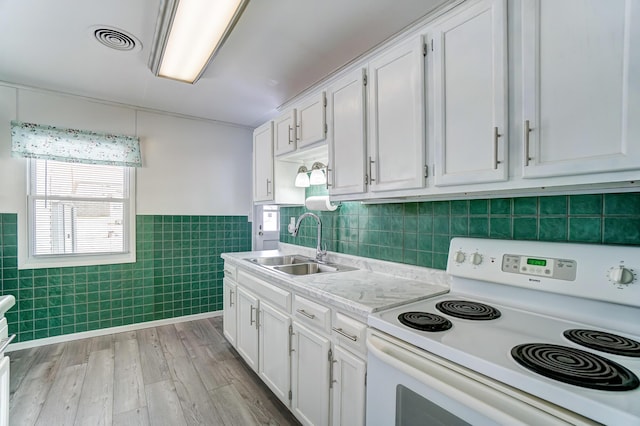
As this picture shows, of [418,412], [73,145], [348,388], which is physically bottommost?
[348,388]

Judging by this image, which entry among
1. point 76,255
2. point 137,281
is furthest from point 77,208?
point 137,281

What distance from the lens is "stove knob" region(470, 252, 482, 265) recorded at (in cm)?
140

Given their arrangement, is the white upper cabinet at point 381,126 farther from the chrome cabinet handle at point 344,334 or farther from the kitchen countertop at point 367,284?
the chrome cabinet handle at point 344,334

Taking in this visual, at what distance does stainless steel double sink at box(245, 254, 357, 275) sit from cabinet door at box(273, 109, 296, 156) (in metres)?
0.95

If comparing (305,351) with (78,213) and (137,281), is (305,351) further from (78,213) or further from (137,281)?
(78,213)

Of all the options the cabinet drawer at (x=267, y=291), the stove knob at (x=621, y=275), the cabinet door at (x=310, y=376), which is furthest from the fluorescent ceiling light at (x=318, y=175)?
the stove knob at (x=621, y=275)

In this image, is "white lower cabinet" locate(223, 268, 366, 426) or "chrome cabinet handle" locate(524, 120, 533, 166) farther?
"white lower cabinet" locate(223, 268, 366, 426)

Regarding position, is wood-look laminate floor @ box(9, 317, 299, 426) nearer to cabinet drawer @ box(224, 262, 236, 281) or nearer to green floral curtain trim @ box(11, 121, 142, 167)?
cabinet drawer @ box(224, 262, 236, 281)

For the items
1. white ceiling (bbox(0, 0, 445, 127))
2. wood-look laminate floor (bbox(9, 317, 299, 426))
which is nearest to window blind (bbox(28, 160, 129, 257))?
white ceiling (bbox(0, 0, 445, 127))

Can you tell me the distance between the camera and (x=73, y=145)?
2922mm

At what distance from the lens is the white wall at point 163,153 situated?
8.97 feet

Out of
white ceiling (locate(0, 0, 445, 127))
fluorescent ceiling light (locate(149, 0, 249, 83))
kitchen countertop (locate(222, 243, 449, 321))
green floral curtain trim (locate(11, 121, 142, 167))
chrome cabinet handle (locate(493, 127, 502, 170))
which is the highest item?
Result: white ceiling (locate(0, 0, 445, 127))

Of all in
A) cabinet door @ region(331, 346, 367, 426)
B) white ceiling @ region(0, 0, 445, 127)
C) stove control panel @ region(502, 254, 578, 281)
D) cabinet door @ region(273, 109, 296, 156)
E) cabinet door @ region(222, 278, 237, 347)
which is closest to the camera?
stove control panel @ region(502, 254, 578, 281)

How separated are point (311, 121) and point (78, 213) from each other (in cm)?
265
